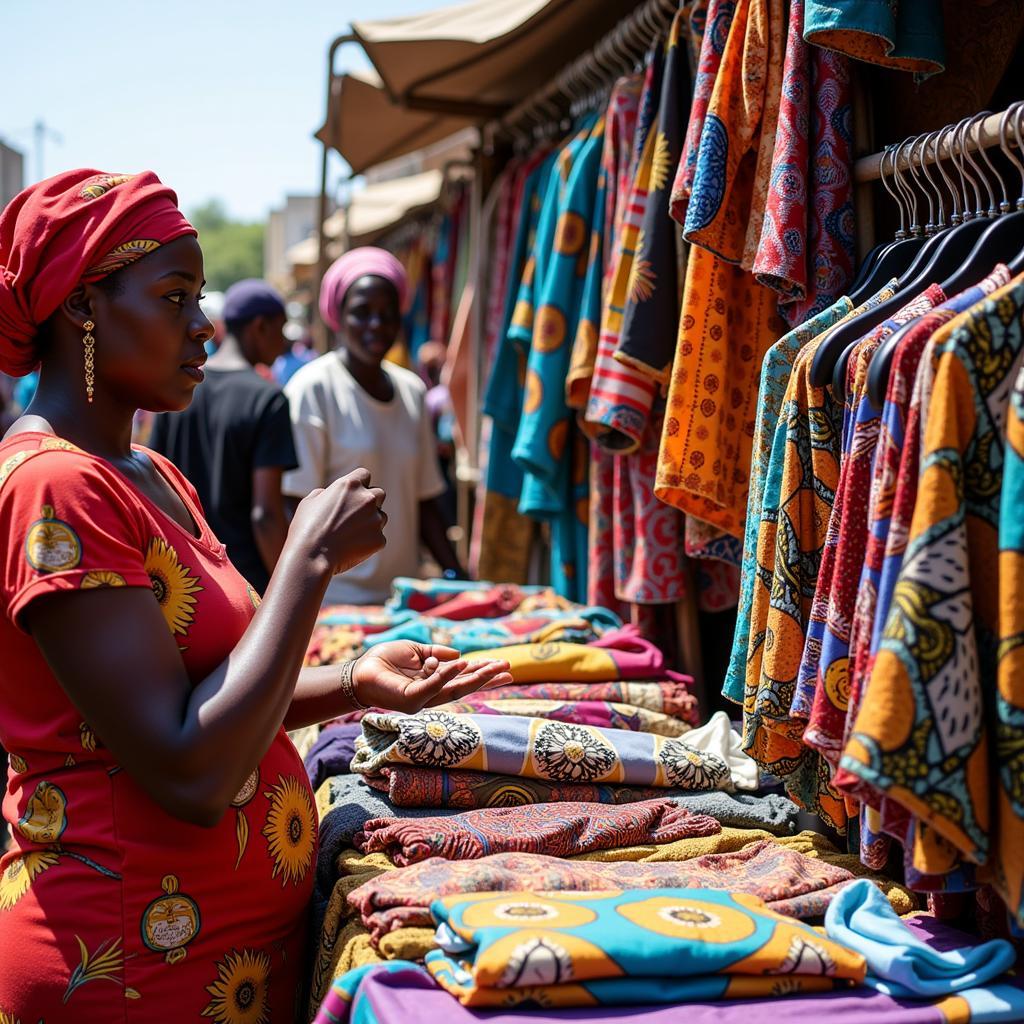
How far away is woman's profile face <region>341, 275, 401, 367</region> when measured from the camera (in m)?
4.48

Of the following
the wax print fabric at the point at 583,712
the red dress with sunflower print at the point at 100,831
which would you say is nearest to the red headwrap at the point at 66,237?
the red dress with sunflower print at the point at 100,831

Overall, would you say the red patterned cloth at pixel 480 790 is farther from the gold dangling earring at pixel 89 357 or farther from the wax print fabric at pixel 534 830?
the gold dangling earring at pixel 89 357

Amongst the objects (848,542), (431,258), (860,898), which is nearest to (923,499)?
(848,542)

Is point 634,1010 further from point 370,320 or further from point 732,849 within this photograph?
point 370,320

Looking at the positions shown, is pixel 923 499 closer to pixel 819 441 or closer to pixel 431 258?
pixel 819 441

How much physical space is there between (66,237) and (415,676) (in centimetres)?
93

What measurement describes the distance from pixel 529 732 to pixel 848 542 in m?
0.83

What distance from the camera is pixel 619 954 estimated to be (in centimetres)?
150

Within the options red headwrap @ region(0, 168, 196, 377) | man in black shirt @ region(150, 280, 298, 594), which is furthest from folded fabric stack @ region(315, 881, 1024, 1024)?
man in black shirt @ region(150, 280, 298, 594)

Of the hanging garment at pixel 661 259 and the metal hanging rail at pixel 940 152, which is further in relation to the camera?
the hanging garment at pixel 661 259

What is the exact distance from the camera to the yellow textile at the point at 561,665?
277 centimetres

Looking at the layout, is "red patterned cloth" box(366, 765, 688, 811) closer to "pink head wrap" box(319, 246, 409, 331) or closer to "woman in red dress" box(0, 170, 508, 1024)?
"woman in red dress" box(0, 170, 508, 1024)

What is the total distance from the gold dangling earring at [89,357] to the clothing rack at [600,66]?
77.6 inches

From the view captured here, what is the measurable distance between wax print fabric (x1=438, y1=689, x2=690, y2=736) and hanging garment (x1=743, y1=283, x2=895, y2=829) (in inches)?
24.8
